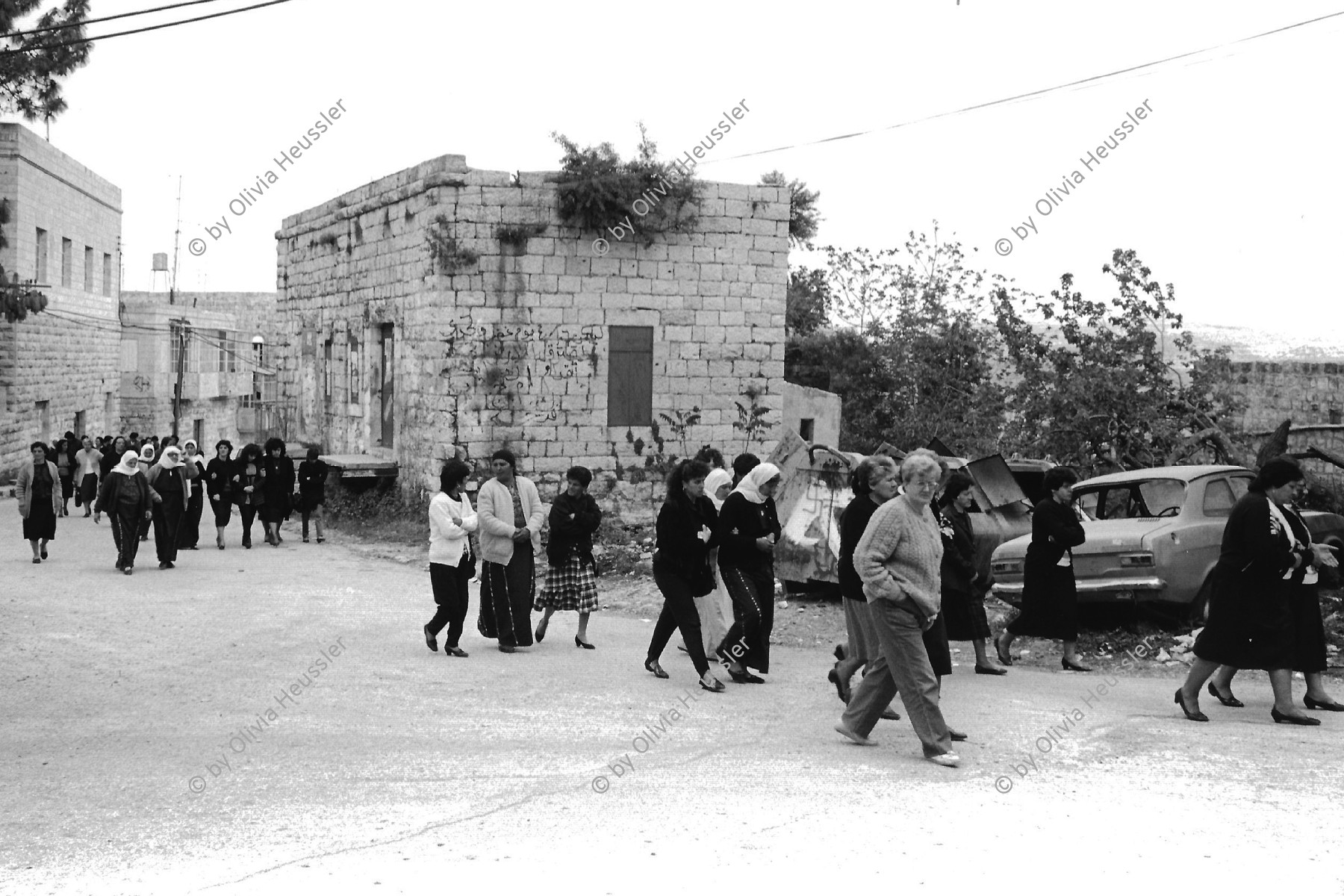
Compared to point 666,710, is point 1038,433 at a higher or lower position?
higher

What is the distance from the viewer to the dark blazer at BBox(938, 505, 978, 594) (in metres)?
9.22

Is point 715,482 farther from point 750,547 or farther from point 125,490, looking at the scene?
point 125,490

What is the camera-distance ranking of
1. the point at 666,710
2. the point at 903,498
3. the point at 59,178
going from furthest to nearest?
the point at 59,178, the point at 666,710, the point at 903,498

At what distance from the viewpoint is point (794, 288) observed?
35.1 metres

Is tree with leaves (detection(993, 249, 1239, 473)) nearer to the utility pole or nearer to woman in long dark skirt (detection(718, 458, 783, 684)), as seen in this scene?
woman in long dark skirt (detection(718, 458, 783, 684))

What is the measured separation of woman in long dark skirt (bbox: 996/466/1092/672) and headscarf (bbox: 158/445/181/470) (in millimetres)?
9968

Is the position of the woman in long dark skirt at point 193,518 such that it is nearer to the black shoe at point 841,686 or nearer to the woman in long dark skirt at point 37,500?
the woman in long dark skirt at point 37,500

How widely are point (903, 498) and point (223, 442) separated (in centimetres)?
1356

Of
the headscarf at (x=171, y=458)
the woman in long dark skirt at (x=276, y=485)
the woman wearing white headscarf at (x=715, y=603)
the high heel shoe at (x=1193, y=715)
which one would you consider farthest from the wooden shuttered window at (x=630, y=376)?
the high heel shoe at (x=1193, y=715)

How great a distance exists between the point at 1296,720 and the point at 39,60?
2484 centimetres

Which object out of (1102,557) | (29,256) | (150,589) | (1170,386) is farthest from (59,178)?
(1102,557)

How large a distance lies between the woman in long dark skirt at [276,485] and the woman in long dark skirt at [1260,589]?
42.4 feet

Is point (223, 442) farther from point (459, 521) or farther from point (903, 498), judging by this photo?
point (903, 498)

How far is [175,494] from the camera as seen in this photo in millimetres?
15664
